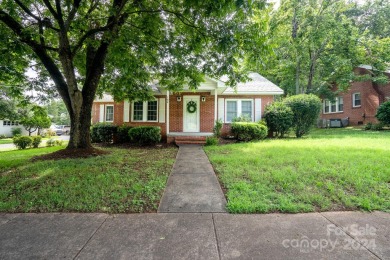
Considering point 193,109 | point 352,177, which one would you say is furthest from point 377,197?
point 193,109

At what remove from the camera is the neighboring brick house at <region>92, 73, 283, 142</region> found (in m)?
12.8

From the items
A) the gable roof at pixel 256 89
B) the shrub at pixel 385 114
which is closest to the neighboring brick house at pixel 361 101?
the shrub at pixel 385 114

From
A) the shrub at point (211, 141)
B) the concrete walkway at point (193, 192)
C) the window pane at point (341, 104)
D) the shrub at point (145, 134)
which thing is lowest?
the concrete walkway at point (193, 192)

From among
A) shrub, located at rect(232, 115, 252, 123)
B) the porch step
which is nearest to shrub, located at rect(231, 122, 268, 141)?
shrub, located at rect(232, 115, 252, 123)

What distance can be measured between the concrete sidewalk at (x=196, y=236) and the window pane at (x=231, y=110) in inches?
417

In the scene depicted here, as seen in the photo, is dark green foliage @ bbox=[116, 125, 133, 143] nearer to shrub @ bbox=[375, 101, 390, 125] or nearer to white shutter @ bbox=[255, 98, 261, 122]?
white shutter @ bbox=[255, 98, 261, 122]

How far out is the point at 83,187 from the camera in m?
3.88

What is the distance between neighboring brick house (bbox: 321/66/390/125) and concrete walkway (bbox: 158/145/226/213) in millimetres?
19740

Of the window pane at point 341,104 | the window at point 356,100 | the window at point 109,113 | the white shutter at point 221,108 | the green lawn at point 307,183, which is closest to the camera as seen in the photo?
the green lawn at point 307,183

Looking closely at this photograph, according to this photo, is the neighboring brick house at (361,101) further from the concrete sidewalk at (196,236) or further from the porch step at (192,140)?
the concrete sidewalk at (196,236)

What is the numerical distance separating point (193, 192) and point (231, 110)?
33.8ft

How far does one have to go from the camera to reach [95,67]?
751 centimetres

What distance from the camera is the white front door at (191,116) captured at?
1280 centimetres

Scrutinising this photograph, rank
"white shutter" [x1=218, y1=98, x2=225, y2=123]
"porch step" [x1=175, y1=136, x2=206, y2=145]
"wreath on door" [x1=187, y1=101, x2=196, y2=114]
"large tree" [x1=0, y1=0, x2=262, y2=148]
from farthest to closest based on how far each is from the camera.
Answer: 1. "white shutter" [x1=218, y1=98, x2=225, y2=123]
2. "wreath on door" [x1=187, y1=101, x2=196, y2=114]
3. "porch step" [x1=175, y1=136, x2=206, y2=145]
4. "large tree" [x1=0, y1=0, x2=262, y2=148]
